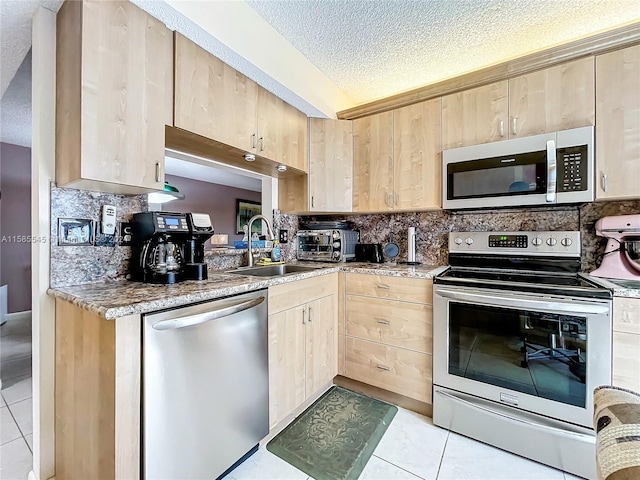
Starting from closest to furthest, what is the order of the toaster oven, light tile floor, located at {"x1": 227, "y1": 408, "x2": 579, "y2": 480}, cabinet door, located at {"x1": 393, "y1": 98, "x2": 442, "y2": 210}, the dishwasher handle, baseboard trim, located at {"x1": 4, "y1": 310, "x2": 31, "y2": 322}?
the dishwasher handle
light tile floor, located at {"x1": 227, "y1": 408, "x2": 579, "y2": 480}
cabinet door, located at {"x1": 393, "y1": 98, "x2": 442, "y2": 210}
the toaster oven
baseboard trim, located at {"x1": 4, "y1": 310, "x2": 31, "y2": 322}

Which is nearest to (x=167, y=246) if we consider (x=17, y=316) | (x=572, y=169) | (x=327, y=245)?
(x=327, y=245)

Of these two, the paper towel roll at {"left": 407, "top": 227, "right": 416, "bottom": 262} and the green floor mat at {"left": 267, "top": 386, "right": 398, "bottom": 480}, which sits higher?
the paper towel roll at {"left": 407, "top": 227, "right": 416, "bottom": 262}

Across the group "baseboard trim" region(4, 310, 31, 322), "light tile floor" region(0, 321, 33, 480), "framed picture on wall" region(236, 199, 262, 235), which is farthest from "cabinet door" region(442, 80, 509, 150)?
"baseboard trim" region(4, 310, 31, 322)

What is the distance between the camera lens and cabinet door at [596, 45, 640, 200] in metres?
1.53

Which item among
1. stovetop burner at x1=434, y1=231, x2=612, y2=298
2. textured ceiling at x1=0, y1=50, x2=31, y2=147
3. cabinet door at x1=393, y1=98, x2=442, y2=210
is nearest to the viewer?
stovetop burner at x1=434, y1=231, x2=612, y2=298

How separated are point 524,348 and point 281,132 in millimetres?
2004

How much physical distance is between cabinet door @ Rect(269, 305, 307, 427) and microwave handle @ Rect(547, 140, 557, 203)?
165 centimetres

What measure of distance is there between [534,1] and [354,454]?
267 cm

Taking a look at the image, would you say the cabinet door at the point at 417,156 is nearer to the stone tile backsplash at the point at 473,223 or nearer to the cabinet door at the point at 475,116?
the cabinet door at the point at 475,116

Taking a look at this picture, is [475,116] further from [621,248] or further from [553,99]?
[621,248]

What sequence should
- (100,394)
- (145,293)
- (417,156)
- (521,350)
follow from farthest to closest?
(417,156)
(521,350)
(145,293)
(100,394)

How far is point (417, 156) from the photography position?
2.16m

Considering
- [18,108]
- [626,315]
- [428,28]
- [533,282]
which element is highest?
[428,28]

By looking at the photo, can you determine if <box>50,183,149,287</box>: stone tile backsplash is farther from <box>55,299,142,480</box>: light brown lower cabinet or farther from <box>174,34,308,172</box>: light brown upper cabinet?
<box>174,34,308,172</box>: light brown upper cabinet
